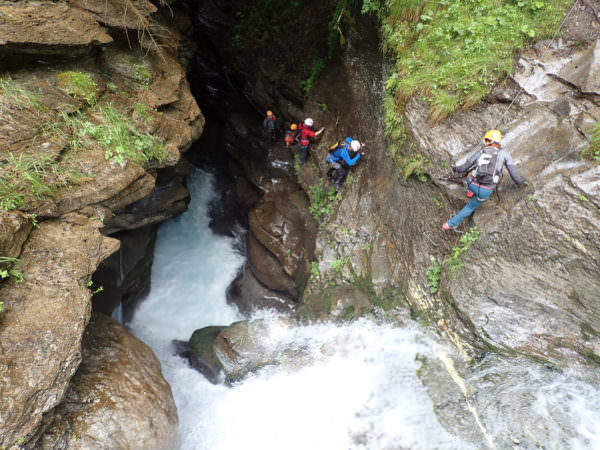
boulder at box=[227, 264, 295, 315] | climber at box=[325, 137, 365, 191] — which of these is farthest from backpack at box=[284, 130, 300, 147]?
boulder at box=[227, 264, 295, 315]

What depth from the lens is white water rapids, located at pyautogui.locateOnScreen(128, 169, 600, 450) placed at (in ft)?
15.1

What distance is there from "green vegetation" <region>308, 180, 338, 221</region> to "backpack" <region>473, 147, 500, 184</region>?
3944 mm

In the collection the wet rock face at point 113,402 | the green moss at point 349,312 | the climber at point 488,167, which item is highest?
the climber at point 488,167

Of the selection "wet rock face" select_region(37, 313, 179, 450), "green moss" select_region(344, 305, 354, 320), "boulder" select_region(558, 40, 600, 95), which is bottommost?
"wet rock face" select_region(37, 313, 179, 450)

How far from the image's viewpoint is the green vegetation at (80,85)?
18.1 ft

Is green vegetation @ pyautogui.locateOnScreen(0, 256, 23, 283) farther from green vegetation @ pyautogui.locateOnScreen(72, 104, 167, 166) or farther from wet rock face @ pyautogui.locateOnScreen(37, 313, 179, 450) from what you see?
green vegetation @ pyautogui.locateOnScreen(72, 104, 167, 166)

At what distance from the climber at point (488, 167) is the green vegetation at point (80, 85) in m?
6.39

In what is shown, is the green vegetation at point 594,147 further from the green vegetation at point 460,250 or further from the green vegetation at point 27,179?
the green vegetation at point 27,179

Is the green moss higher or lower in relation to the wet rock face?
higher

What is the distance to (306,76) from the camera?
348 inches

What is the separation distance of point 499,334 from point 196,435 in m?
6.06

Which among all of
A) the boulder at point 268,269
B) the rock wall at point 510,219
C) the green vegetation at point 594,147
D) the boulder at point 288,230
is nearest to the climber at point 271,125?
the boulder at point 288,230

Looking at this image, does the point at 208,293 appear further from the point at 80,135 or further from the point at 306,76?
the point at 306,76

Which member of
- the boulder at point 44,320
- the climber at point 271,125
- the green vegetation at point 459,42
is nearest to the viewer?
the boulder at point 44,320
